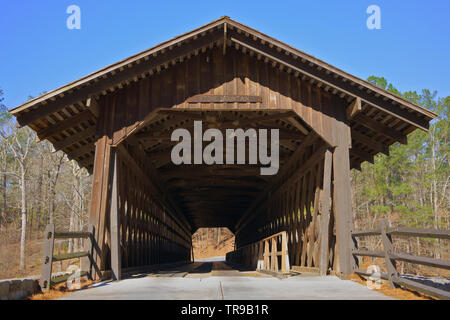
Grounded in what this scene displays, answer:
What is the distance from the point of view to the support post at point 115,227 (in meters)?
9.30

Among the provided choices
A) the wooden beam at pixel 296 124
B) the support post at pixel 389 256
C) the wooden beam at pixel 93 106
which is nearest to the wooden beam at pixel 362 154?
the wooden beam at pixel 296 124

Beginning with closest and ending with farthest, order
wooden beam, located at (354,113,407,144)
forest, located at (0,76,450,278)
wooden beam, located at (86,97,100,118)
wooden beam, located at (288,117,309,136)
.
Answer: wooden beam, located at (86,97,100,118)
wooden beam, located at (354,113,407,144)
wooden beam, located at (288,117,309,136)
forest, located at (0,76,450,278)

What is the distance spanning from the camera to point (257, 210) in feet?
80.3

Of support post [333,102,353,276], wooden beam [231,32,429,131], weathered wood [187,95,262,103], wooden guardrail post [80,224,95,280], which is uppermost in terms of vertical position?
wooden beam [231,32,429,131]

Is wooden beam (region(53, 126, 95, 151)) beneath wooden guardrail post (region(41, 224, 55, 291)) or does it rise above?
above

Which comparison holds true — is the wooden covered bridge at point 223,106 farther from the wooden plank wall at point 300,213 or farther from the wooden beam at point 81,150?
the wooden beam at point 81,150

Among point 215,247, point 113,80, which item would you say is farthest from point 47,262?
point 215,247

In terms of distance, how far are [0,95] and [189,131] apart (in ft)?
92.8

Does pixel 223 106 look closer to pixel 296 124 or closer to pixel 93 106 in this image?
→ pixel 296 124

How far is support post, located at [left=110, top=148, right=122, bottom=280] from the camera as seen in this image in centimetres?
930

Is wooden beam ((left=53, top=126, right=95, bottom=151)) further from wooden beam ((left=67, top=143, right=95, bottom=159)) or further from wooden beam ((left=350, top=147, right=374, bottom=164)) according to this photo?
wooden beam ((left=350, top=147, right=374, bottom=164))

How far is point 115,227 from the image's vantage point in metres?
9.62

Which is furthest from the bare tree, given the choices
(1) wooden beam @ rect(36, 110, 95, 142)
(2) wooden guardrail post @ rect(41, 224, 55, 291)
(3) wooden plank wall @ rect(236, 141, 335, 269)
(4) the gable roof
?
(2) wooden guardrail post @ rect(41, 224, 55, 291)
